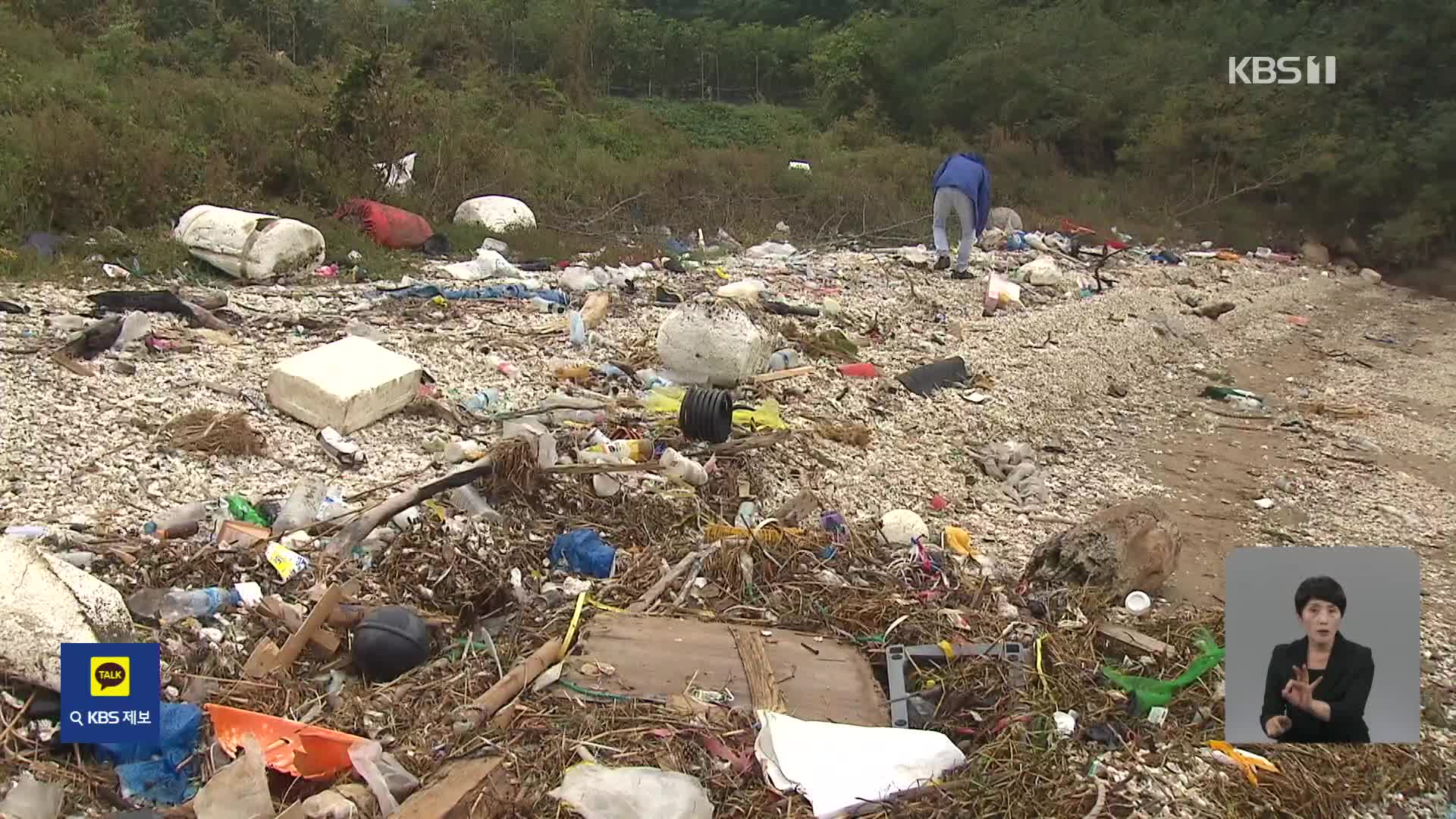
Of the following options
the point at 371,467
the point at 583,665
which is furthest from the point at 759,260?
the point at 583,665

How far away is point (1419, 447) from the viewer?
615cm

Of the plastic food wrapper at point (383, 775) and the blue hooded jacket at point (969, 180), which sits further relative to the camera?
the blue hooded jacket at point (969, 180)

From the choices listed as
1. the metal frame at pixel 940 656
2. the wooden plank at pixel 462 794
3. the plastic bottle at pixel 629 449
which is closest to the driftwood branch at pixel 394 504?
the plastic bottle at pixel 629 449

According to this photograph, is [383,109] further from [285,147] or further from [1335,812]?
[1335,812]

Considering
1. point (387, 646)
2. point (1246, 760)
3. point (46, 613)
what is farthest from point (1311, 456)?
point (46, 613)

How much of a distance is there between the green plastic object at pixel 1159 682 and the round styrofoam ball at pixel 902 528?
3.26 ft

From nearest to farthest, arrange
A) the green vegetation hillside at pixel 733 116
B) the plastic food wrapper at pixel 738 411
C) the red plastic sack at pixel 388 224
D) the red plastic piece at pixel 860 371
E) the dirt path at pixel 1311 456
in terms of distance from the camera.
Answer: the dirt path at pixel 1311 456
the plastic food wrapper at pixel 738 411
the red plastic piece at pixel 860 371
the red plastic sack at pixel 388 224
the green vegetation hillside at pixel 733 116

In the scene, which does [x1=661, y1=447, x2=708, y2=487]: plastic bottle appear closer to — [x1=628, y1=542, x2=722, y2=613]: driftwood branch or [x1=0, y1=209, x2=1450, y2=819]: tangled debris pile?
[x1=0, y1=209, x2=1450, y2=819]: tangled debris pile

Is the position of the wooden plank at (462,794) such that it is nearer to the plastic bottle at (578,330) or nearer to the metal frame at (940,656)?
the metal frame at (940,656)

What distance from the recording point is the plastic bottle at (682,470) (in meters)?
4.10

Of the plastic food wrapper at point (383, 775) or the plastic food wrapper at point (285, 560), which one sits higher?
the plastic food wrapper at point (285, 560)

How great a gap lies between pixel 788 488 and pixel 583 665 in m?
1.68

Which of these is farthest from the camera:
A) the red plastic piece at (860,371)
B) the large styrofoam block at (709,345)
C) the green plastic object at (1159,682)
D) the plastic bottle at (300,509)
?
the red plastic piece at (860,371)

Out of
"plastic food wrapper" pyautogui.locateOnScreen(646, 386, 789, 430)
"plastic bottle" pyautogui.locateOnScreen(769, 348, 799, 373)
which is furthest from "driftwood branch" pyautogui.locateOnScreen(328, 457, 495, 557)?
"plastic bottle" pyautogui.locateOnScreen(769, 348, 799, 373)
